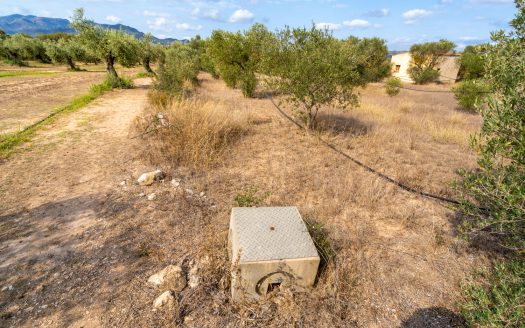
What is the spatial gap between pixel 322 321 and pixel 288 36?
784 centimetres

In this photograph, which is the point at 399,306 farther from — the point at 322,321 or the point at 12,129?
the point at 12,129

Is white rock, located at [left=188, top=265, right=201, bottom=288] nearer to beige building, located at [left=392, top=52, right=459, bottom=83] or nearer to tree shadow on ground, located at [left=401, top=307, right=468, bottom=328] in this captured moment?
tree shadow on ground, located at [left=401, top=307, right=468, bottom=328]

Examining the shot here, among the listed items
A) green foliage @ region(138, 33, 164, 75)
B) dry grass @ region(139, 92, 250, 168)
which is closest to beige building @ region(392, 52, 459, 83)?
green foliage @ region(138, 33, 164, 75)

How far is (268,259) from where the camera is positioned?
2486 mm

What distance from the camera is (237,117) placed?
26.3 feet

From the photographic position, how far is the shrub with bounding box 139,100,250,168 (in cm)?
562

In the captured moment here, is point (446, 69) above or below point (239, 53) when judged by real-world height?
above

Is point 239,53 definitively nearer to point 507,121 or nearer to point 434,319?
point 507,121

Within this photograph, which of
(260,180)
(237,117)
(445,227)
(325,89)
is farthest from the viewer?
(237,117)

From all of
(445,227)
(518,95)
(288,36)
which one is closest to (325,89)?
(288,36)

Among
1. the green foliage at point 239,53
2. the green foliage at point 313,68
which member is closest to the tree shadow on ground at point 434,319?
A: the green foliage at point 313,68

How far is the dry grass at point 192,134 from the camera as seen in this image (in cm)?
562

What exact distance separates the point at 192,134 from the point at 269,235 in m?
3.91

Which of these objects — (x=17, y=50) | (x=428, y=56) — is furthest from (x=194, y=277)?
(x=17, y=50)
